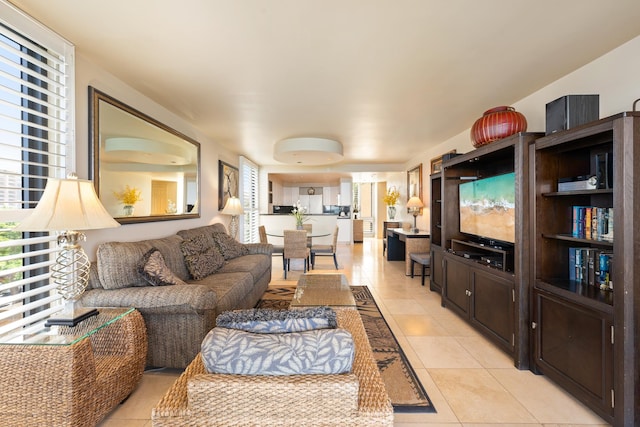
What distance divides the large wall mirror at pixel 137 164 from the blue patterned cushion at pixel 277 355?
6.98 feet

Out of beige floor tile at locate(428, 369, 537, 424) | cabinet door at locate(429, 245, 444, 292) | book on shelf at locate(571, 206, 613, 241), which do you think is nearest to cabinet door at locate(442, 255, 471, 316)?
cabinet door at locate(429, 245, 444, 292)

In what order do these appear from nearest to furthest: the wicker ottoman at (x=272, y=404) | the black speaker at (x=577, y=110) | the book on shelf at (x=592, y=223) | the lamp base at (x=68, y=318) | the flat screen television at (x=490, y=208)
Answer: the wicker ottoman at (x=272, y=404) → the lamp base at (x=68, y=318) → the book on shelf at (x=592, y=223) → the black speaker at (x=577, y=110) → the flat screen television at (x=490, y=208)

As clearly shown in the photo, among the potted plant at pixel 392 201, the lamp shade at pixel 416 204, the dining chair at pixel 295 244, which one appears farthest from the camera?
the potted plant at pixel 392 201

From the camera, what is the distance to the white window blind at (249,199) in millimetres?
6570

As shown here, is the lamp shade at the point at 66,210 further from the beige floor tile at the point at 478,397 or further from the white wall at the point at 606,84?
the white wall at the point at 606,84

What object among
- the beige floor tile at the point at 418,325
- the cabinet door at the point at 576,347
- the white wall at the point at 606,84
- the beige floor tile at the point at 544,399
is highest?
the white wall at the point at 606,84

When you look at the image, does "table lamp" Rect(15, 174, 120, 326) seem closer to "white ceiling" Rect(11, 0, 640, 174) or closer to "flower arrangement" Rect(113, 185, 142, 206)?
"flower arrangement" Rect(113, 185, 142, 206)

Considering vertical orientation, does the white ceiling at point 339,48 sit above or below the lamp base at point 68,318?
above

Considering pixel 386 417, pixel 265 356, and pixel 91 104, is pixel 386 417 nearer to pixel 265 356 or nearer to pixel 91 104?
pixel 265 356

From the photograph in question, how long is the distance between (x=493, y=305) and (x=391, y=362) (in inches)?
42.9

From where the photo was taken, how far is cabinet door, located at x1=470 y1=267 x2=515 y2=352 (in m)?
2.38

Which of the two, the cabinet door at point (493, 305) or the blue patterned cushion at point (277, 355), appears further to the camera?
the cabinet door at point (493, 305)

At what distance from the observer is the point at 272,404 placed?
3.16ft

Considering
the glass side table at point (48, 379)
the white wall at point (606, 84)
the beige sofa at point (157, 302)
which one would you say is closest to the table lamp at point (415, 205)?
the white wall at point (606, 84)
